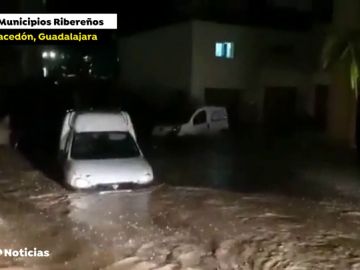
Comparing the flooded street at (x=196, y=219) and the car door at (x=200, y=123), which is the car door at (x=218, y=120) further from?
the flooded street at (x=196, y=219)

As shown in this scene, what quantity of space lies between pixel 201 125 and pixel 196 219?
18.8 feet

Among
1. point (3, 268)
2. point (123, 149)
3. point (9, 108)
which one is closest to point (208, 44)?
point (123, 149)

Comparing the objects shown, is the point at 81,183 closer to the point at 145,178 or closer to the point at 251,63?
the point at 145,178

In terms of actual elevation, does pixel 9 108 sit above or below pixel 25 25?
below

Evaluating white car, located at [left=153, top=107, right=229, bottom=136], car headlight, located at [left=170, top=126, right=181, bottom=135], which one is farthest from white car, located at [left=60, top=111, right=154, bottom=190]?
car headlight, located at [left=170, top=126, right=181, bottom=135]

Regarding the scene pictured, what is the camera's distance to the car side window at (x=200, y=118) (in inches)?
472

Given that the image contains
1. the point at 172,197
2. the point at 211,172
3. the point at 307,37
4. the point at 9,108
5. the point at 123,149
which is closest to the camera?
the point at 172,197

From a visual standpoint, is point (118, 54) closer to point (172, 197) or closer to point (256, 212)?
point (172, 197)

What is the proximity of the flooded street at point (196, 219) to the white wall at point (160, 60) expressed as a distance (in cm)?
171

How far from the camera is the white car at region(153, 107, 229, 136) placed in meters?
11.9

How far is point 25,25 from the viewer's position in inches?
269

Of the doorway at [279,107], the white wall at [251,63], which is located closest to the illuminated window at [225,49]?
Answer: the white wall at [251,63]

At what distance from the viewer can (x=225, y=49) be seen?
482 inches

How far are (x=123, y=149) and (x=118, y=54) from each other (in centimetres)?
→ 240
